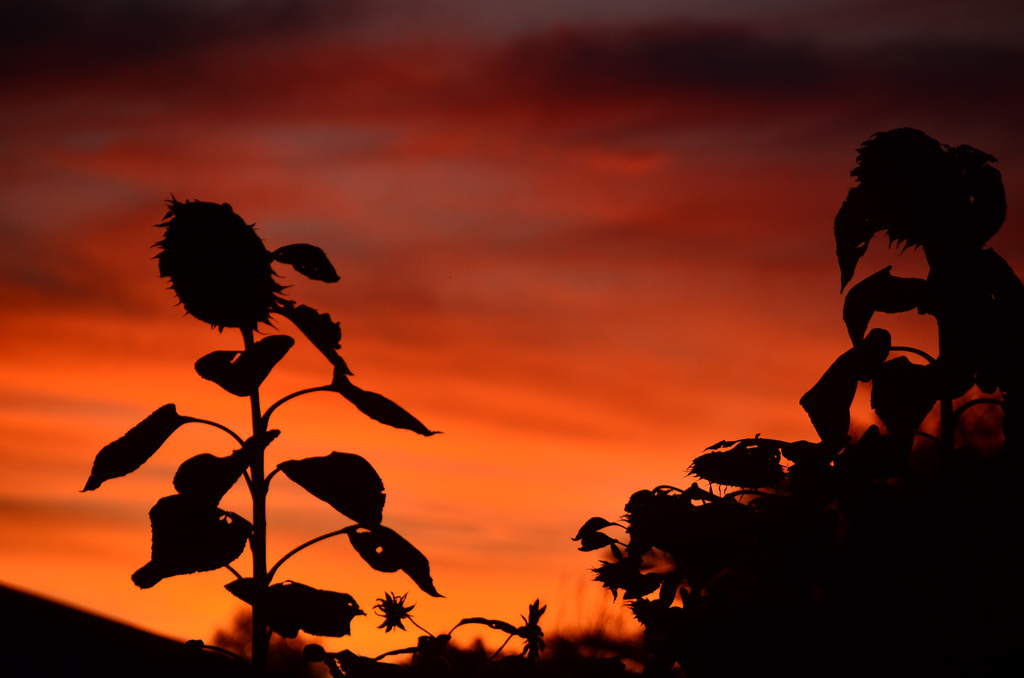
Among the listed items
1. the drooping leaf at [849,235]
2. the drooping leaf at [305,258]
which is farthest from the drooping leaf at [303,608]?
the drooping leaf at [849,235]

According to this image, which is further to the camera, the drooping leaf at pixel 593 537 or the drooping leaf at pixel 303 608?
the drooping leaf at pixel 593 537

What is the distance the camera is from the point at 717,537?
275 centimetres

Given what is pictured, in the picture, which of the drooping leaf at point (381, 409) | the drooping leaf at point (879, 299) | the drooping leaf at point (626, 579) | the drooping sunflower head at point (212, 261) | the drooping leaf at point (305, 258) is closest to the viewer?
the drooping sunflower head at point (212, 261)

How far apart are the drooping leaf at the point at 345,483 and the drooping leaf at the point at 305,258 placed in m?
0.53

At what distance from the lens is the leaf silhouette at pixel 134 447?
2.42 m

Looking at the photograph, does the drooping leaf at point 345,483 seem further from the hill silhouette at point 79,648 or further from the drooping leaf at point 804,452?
the drooping leaf at point 804,452

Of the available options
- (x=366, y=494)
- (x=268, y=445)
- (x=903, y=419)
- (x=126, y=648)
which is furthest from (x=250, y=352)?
(x=903, y=419)

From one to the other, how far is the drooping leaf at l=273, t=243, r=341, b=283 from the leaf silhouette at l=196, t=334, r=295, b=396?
20 cm

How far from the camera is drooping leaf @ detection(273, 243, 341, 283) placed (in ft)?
8.27

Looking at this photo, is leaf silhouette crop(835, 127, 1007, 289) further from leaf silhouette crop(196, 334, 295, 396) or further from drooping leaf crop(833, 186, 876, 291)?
leaf silhouette crop(196, 334, 295, 396)

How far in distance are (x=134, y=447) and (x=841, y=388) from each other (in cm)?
206

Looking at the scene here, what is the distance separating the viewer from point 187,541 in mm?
2381

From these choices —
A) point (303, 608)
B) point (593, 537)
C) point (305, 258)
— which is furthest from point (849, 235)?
point (303, 608)

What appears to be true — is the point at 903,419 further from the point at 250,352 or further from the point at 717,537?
the point at 250,352
